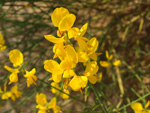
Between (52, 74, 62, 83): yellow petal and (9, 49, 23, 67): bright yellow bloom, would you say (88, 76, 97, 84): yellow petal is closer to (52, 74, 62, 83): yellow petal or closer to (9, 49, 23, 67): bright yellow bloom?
(52, 74, 62, 83): yellow petal

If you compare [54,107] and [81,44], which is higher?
[81,44]

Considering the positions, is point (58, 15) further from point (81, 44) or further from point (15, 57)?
point (15, 57)

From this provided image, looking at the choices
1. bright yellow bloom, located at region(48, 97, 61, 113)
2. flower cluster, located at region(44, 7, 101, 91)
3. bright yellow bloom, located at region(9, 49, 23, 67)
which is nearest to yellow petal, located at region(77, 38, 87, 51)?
flower cluster, located at region(44, 7, 101, 91)

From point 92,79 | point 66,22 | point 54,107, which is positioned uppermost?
point 66,22

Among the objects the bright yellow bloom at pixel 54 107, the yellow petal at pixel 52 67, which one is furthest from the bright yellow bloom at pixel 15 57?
the bright yellow bloom at pixel 54 107

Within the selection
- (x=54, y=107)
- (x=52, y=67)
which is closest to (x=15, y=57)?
(x=52, y=67)

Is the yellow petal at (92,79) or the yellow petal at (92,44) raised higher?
the yellow petal at (92,44)

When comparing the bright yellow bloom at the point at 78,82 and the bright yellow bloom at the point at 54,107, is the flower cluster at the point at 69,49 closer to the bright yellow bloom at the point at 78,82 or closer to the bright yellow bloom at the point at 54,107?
the bright yellow bloom at the point at 78,82

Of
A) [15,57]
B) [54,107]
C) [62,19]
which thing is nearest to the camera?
[62,19]

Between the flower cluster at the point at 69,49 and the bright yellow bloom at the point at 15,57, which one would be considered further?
the bright yellow bloom at the point at 15,57
